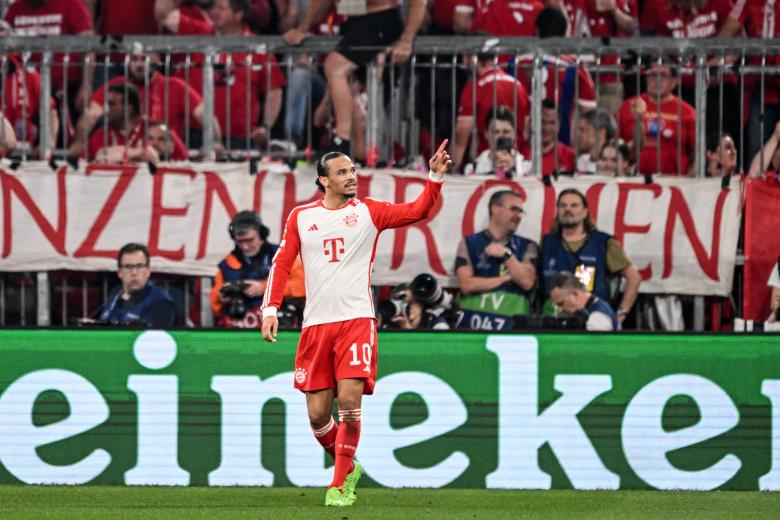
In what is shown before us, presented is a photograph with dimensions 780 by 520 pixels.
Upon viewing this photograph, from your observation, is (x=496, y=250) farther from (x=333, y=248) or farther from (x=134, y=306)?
(x=333, y=248)

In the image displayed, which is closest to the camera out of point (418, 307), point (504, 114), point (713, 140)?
point (418, 307)

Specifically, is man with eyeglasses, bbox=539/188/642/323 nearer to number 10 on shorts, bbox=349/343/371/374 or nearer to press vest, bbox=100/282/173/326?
press vest, bbox=100/282/173/326

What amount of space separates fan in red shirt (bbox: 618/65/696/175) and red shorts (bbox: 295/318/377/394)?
4.83m

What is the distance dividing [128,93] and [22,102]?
0.98m

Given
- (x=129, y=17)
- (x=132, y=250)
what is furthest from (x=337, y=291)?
(x=129, y=17)

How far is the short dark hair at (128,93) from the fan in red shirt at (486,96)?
284 cm

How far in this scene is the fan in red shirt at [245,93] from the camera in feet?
43.7

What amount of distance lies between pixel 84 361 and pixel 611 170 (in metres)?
5.05

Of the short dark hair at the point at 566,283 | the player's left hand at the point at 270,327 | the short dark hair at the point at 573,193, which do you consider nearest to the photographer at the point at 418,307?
the short dark hair at the point at 566,283

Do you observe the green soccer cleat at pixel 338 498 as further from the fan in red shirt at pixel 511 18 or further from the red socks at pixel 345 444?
the fan in red shirt at pixel 511 18

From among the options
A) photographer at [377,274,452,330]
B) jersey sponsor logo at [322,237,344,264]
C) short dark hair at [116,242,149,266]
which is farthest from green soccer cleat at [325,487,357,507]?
short dark hair at [116,242,149,266]

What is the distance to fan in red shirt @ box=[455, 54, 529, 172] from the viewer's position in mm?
13164

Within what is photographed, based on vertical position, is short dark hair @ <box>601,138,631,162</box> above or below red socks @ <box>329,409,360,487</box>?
above

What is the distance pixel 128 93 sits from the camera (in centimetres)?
1319
